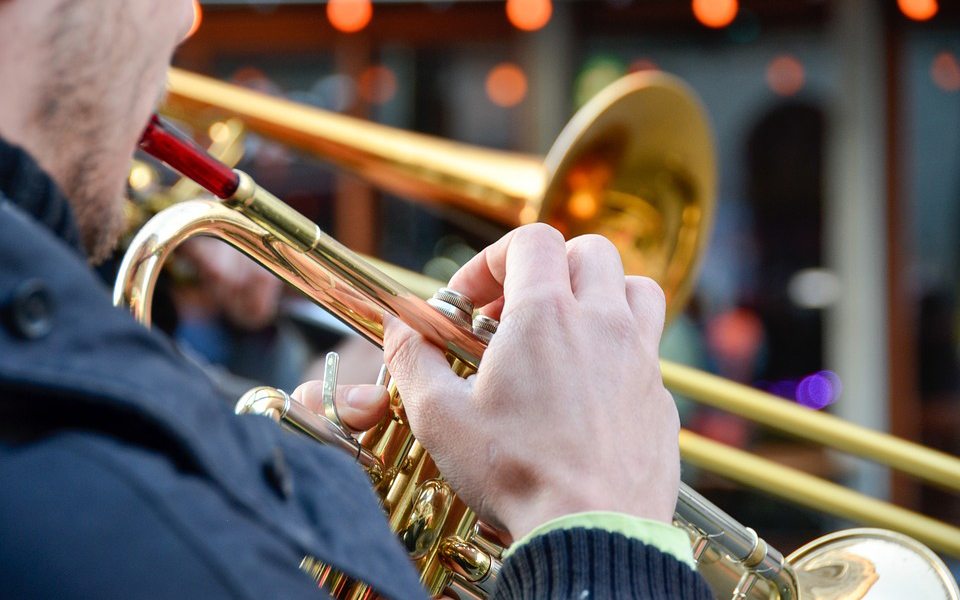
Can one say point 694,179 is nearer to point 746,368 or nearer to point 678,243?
point 678,243

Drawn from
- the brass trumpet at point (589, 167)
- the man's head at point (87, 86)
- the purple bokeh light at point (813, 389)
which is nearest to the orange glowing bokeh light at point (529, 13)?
the purple bokeh light at point (813, 389)

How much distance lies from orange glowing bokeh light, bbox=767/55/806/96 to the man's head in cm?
379

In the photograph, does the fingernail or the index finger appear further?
the fingernail

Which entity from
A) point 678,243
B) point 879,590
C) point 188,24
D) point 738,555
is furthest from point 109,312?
point 678,243

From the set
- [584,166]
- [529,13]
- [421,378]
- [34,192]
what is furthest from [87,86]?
[529,13]

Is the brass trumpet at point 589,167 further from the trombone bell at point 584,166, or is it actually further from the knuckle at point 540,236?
the knuckle at point 540,236

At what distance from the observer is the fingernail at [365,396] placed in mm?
801

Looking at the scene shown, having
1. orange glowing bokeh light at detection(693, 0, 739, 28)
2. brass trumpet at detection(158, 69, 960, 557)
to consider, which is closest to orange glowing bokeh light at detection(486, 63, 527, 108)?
orange glowing bokeh light at detection(693, 0, 739, 28)

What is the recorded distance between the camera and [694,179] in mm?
2049

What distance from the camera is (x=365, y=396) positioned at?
2.64ft

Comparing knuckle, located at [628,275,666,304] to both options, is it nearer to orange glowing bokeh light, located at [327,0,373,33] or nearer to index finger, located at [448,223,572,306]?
index finger, located at [448,223,572,306]

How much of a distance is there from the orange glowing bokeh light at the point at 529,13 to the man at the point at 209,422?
349 cm

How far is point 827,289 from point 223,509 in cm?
392

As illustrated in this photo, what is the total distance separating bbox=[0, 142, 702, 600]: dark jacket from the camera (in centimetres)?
40
